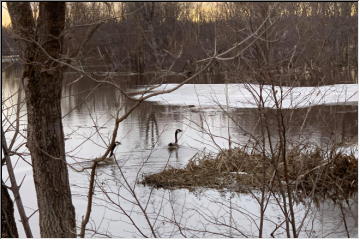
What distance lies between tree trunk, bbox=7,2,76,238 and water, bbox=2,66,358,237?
0.18m

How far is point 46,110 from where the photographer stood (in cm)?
384

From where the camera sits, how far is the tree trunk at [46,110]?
368 centimetres

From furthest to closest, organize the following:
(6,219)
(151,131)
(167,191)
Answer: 1. (151,131)
2. (167,191)
3. (6,219)

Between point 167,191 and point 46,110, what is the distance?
412 cm

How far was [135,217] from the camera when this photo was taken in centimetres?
630

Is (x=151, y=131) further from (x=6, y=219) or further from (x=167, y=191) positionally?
(x=6, y=219)

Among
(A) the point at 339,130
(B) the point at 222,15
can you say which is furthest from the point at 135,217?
(A) the point at 339,130

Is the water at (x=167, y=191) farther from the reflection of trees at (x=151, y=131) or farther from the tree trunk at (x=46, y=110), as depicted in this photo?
the tree trunk at (x=46, y=110)

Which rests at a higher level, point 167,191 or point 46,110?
point 46,110

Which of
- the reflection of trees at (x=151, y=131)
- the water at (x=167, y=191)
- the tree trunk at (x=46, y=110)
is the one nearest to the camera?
the tree trunk at (x=46, y=110)

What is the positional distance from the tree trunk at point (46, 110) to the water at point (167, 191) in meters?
0.18

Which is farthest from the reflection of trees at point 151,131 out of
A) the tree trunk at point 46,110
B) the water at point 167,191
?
the tree trunk at point 46,110

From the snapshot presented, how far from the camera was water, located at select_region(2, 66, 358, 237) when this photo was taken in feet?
16.7

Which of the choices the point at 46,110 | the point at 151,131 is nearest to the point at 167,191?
the point at 46,110
